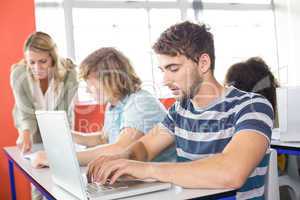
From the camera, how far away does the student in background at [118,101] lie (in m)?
1.69

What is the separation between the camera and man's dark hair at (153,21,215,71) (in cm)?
137

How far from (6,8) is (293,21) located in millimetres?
3403

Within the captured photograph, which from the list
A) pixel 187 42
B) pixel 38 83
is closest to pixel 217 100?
pixel 187 42

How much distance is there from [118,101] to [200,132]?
0.57 m

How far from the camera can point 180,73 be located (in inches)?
54.0

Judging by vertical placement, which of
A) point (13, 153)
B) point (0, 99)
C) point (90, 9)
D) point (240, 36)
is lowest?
point (13, 153)

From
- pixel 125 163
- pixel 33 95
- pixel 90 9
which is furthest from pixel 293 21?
pixel 125 163

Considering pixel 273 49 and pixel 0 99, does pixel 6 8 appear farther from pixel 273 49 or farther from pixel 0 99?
pixel 273 49

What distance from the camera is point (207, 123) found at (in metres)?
1.39

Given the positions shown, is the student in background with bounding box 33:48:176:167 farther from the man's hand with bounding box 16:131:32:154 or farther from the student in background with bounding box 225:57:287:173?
the student in background with bounding box 225:57:287:173

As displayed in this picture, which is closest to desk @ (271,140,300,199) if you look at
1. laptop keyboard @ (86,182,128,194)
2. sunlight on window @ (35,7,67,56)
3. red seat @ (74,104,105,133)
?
laptop keyboard @ (86,182,128,194)

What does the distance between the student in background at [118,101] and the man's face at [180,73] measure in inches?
14.2

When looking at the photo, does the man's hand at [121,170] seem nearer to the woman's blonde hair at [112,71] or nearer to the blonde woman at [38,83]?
the woman's blonde hair at [112,71]

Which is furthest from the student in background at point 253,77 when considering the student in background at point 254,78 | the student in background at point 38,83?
the student in background at point 38,83
